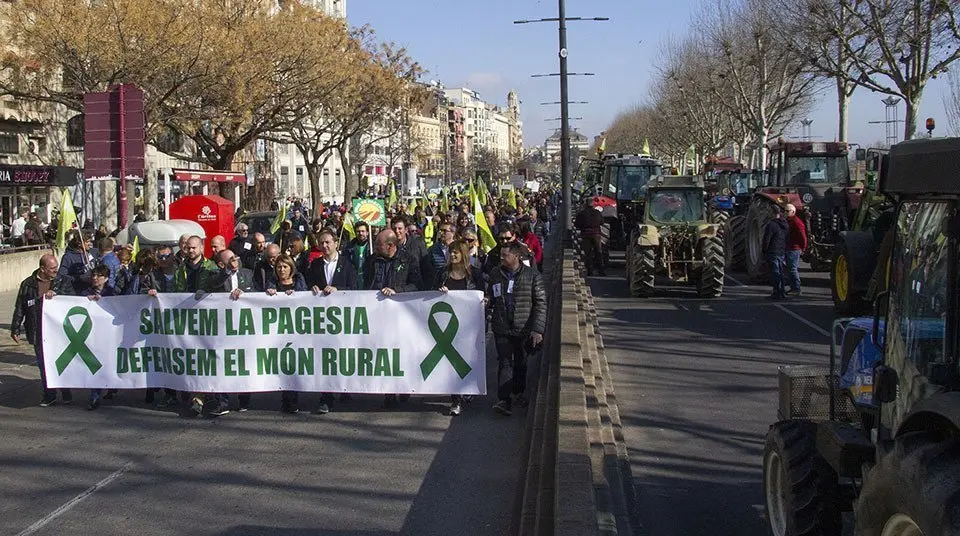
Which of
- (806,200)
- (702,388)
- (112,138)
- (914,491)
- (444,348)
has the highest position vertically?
(112,138)

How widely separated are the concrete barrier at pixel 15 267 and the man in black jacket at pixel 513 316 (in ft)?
52.1

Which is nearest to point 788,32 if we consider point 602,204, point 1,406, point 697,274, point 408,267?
point 602,204

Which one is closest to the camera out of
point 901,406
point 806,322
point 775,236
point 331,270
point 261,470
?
point 901,406

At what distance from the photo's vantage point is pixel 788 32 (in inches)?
1224

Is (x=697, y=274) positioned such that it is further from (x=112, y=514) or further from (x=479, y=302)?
(x=112, y=514)

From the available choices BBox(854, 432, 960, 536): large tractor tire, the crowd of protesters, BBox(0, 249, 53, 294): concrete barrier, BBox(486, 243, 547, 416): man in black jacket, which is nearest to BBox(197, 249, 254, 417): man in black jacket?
the crowd of protesters

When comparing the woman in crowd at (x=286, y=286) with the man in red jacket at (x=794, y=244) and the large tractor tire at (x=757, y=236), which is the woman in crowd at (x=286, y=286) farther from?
the large tractor tire at (x=757, y=236)

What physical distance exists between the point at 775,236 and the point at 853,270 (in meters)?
5.64

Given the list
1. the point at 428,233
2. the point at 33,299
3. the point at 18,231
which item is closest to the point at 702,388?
the point at 33,299

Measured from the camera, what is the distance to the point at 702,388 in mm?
10531

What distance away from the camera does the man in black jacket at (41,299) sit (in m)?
10.3

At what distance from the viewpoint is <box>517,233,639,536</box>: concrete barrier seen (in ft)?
18.1

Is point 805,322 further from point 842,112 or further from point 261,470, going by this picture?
point 842,112

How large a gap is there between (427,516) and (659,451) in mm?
2239
